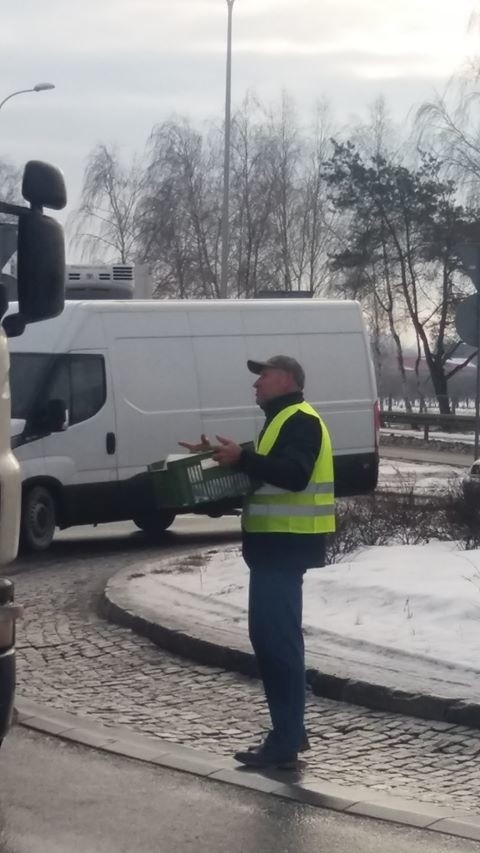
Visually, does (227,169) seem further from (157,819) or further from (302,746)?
(157,819)

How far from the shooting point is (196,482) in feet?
23.3

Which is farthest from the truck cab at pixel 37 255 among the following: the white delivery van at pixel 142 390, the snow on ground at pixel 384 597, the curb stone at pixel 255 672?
the white delivery van at pixel 142 390

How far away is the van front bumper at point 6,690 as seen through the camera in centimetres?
548

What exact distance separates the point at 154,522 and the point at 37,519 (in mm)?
2009

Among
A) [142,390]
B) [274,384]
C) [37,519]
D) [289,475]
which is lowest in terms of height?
[37,519]

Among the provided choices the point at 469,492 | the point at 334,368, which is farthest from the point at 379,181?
the point at 469,492

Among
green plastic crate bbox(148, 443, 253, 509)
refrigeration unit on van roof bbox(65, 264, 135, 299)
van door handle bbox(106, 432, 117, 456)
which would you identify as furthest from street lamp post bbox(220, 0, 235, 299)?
green plastic crate bbox(148, 443, 253, 509)

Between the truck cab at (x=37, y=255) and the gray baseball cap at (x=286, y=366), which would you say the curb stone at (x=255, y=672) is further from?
the truck cab at (x=37, y=255)

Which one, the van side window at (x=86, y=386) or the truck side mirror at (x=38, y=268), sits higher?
the truck side mirror at (x=38, y=268)

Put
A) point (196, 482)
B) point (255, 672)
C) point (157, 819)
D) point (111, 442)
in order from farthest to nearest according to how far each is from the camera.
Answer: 1. point (111, 442)
2. point (255, 672)
3. point (196, 482)
4. point (157, 819)

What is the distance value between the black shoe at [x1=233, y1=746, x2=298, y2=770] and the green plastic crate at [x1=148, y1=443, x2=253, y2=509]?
1.13m

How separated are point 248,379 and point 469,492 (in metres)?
3.92

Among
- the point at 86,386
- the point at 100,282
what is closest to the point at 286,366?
the point at 86,386

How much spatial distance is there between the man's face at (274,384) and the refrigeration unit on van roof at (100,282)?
12.2 m
